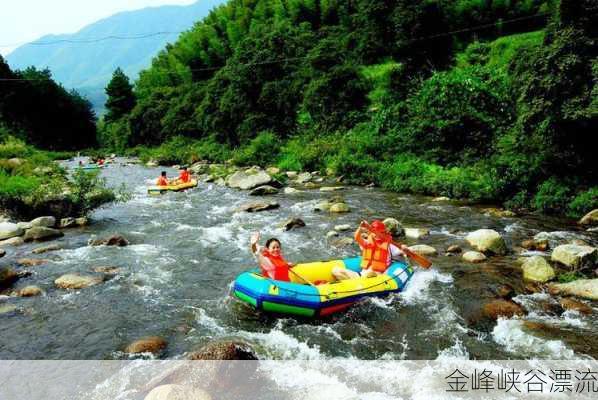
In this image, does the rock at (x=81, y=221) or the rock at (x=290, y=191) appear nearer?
the rock at (x=81, y=221)

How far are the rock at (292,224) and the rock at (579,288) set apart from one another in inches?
253

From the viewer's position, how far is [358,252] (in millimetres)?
10086

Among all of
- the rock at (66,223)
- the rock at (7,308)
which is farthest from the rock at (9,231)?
the rock at (7,308)

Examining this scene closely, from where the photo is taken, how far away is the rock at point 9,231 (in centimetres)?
Answer: 1124

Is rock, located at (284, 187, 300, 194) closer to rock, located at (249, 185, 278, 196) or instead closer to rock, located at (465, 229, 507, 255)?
rock, located at (249, 185, 278, 196)

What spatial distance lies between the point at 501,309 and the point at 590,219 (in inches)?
240

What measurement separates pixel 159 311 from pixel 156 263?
2492 millimetres

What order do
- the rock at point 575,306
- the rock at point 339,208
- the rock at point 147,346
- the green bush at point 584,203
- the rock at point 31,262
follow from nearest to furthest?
the rock at point 147,346
the rock at point 575,306
the rock at point 31,262
the green bush at point 584,203
the rock at point 339,208

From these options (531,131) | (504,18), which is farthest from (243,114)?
(531,131)

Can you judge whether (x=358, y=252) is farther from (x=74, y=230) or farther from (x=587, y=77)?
(x=74, y=230)

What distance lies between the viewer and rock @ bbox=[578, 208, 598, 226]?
11.0m

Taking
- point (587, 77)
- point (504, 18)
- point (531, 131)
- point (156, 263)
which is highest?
point (504, 18)

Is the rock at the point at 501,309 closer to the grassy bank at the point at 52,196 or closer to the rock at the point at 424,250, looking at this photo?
the rock at the point at 424,250

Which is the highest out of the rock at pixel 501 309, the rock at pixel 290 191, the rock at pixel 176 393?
the rock at pixel 176 393
